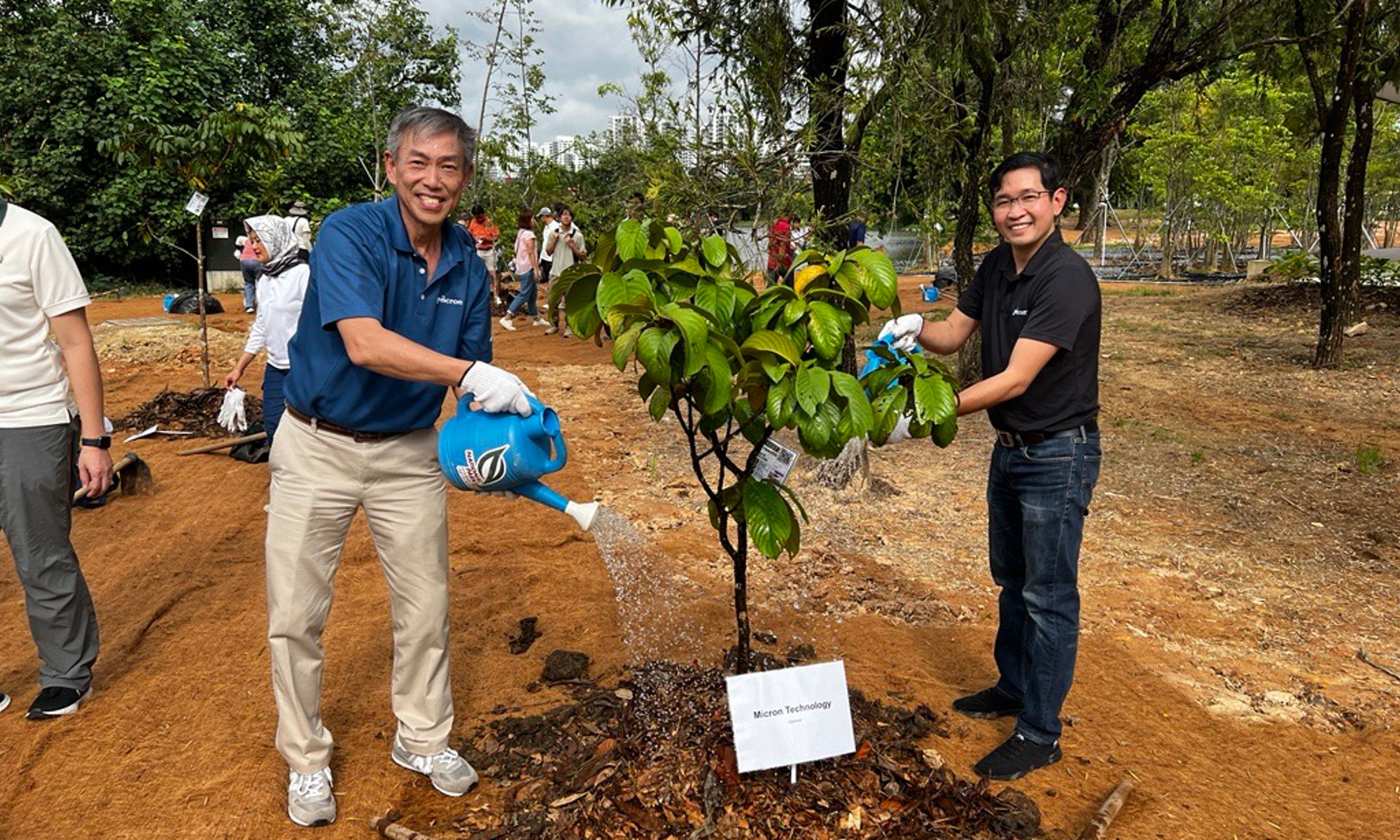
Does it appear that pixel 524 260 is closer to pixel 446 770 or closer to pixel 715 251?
pixel 446 770

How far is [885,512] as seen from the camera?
493cm

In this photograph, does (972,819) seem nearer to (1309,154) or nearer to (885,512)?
(885,512)

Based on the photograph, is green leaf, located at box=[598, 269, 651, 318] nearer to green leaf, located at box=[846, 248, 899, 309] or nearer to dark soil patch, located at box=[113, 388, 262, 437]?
green leaf, located at box=[846, 248, 899, 309]

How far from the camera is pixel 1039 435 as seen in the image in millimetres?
2428

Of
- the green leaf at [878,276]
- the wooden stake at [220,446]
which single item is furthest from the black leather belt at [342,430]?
the wooden stake at [220,446]

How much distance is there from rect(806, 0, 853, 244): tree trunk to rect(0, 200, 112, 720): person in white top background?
3015 millimetres

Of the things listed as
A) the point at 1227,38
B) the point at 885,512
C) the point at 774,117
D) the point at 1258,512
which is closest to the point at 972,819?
the point at 885,512

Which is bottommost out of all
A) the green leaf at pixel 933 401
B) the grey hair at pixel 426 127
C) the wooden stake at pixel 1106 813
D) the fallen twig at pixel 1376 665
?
the fallen twig at pixel 1376 665

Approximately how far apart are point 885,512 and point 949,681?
6.06 ft

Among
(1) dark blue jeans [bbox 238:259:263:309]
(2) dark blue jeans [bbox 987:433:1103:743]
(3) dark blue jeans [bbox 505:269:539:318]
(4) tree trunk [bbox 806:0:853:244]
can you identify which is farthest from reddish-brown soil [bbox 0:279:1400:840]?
(1) dark blue jeans [bbox 238:259:263:309]

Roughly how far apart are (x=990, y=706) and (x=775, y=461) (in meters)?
1.36

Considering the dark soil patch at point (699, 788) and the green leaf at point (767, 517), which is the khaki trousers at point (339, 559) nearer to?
the dark soil patch at point (699, 788)

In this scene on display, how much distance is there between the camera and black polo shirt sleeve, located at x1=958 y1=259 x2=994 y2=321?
2650 mm

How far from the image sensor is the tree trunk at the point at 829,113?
4.41 meters
